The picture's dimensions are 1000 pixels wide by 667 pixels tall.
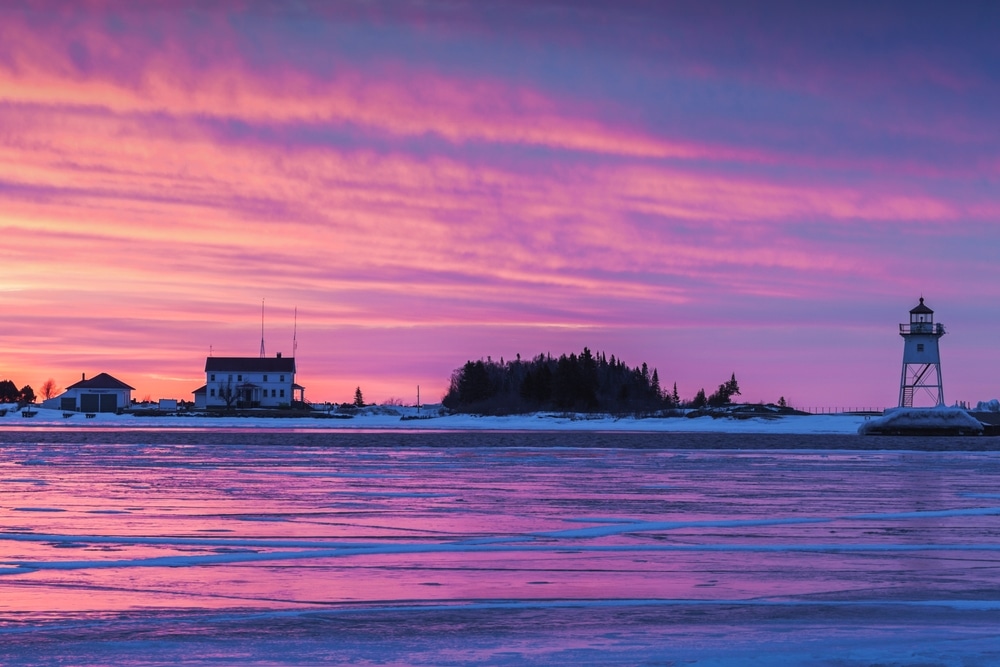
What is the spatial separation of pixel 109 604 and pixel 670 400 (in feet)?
568

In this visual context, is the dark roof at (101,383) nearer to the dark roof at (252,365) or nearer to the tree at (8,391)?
the dark roof at (252,365)

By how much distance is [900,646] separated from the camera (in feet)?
26.7

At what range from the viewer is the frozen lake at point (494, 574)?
8.14m

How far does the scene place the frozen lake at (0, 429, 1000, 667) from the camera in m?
8.14

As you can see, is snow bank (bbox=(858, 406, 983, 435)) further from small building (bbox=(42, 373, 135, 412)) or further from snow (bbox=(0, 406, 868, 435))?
small building (bbox=(42, 373, 135, 412))

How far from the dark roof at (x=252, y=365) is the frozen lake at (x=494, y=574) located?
11116 centimetres

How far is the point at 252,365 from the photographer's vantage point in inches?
5266

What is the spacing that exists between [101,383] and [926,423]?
3811 inches

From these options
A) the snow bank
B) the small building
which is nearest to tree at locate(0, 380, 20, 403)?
the small building

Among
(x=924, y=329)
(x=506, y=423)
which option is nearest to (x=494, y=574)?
(x=924, y=329)

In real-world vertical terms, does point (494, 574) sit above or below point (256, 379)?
below

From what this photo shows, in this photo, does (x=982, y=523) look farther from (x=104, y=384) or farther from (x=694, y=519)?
(x=104, y=384)

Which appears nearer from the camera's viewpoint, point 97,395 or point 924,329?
point 924,329

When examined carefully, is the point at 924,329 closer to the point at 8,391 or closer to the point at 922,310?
the point at 922,310
